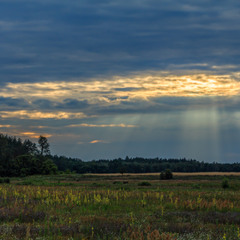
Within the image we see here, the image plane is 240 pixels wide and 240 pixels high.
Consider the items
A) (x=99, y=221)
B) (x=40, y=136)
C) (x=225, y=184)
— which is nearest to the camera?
(x=99, y=221)

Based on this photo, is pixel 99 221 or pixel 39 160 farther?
pixel 39 160

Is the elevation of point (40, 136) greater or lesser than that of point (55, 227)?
greater

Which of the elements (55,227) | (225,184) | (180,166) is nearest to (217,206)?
(55,227)

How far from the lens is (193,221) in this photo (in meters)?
19.0

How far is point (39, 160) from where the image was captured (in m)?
118

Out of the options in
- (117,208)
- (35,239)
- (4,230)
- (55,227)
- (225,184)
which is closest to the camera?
(35,239)

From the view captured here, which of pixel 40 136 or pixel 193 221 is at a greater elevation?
pixel 40 136

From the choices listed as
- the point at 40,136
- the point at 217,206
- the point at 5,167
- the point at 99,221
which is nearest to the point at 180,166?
the point at 40,136

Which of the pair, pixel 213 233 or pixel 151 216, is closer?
pixel 213 233

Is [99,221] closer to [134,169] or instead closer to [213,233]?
[213,233]

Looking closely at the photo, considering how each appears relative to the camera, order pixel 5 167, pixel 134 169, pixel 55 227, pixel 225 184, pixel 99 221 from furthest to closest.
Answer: pixel 134 169
pixel 5 167
pixel 225 184
pixel 99 221
pixel 55 227

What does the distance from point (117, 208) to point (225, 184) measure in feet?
110

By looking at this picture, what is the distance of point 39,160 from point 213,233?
108 m

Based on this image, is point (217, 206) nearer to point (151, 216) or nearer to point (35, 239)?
point (151, 216)
